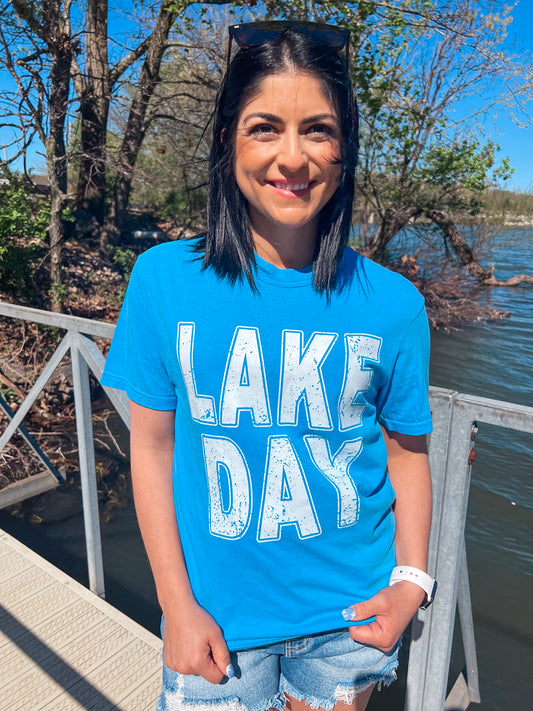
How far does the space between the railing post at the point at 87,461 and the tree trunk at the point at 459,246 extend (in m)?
12.8

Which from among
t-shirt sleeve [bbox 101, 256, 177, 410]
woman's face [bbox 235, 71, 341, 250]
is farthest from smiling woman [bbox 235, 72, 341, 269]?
t-shirt sleeve [bbox 101, 256, 177, 410]

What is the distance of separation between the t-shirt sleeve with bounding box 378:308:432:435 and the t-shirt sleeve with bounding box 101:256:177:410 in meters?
0.45

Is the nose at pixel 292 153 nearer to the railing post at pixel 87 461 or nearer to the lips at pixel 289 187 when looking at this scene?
the lips at pixel 289 187

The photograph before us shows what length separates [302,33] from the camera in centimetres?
106

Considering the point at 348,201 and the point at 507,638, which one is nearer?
the point at 348,201

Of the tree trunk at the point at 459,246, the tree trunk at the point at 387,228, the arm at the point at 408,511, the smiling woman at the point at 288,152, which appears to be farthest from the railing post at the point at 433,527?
the tree trunk at the point at 459,246

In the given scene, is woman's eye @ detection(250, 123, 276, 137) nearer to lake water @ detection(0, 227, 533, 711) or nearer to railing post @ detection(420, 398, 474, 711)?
railing post @ detection(420, 398, 474, 711)

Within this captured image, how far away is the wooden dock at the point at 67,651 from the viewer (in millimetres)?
1930

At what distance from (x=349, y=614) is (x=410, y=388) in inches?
18.4

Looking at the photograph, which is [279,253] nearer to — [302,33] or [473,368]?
[302,33]

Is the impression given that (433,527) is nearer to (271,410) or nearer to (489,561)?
(271,410)

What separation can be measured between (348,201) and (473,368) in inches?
429

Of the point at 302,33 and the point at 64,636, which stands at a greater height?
the point at 302,33

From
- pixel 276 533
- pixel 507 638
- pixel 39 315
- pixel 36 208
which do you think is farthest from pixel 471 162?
pixel 276 533
